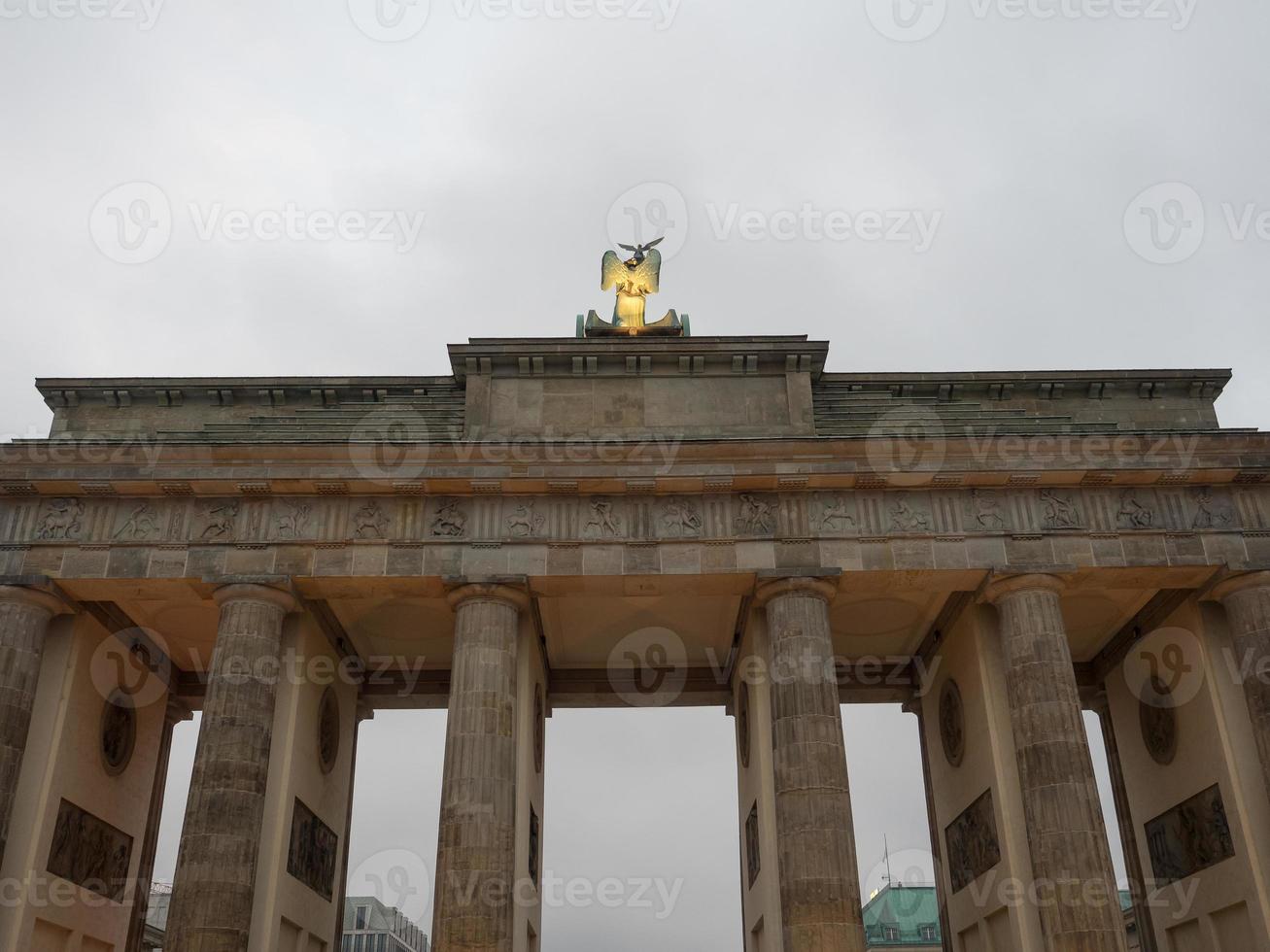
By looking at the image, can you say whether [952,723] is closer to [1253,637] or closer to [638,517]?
[1253,637]

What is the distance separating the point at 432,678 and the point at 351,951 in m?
50.8

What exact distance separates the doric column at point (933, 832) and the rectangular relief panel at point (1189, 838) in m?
4.66

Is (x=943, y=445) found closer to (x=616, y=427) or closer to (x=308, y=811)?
(x=616, y=427)

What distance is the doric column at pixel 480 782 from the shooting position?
18047 mm

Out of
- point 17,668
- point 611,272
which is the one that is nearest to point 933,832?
point 611,272

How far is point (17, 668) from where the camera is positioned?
66.0 feet

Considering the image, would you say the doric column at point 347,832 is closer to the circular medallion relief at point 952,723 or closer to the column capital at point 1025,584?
the circular medallion relief at point 952,723

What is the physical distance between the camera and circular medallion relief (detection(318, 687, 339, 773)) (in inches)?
920

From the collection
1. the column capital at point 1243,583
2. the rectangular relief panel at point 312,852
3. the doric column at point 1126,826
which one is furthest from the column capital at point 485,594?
the doric column at point 1126,826

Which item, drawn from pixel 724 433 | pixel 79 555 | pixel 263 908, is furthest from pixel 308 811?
pixel 724 433

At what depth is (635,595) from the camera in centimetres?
2197

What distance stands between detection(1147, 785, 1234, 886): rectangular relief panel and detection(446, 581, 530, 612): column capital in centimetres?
1454

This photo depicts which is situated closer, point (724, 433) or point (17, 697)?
point (17, 697)

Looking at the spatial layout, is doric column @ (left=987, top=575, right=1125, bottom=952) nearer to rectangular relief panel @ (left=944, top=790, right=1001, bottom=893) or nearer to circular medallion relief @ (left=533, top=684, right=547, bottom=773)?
rectangular relief panel @ (left=944, top=790, right=1001, bottom=893)
